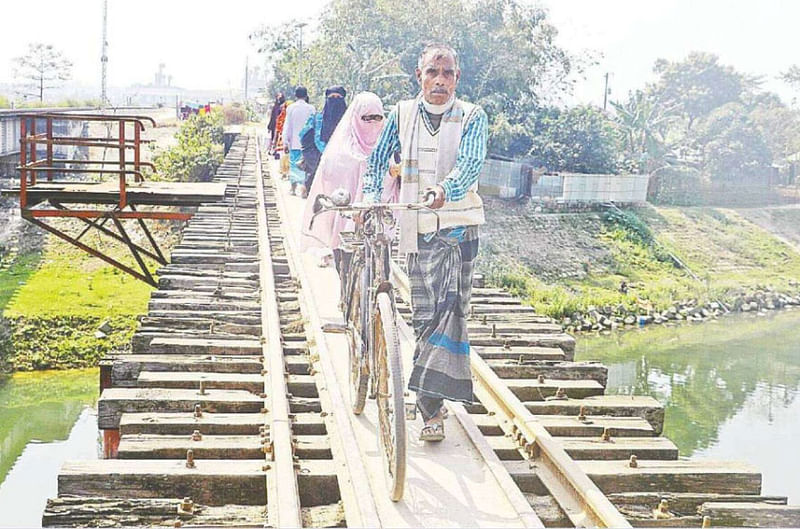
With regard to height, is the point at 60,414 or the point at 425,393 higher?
the point at 425,393

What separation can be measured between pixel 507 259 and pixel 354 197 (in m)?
22.4

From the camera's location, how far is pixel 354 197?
293 inches

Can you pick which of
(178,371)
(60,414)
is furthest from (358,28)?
(178,371)

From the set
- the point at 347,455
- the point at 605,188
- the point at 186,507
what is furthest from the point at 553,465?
the point at 605,188

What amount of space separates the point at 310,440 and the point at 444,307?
0.83m

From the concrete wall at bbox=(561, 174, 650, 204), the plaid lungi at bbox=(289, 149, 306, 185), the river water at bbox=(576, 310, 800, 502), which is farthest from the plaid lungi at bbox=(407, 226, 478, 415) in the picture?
the concrete wall at bbox=(561, 174, 650, 204)

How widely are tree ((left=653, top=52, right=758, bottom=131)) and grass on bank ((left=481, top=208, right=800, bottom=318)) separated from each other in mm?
12212

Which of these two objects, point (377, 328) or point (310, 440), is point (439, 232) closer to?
point (377, 328)

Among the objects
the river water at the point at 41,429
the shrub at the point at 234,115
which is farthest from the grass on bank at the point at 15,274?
the shrub at the point at 234,115

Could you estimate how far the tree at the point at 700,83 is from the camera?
5041 cm

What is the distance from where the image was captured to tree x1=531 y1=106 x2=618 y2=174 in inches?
1348

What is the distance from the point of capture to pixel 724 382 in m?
21.1

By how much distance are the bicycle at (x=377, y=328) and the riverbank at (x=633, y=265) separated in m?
20.2

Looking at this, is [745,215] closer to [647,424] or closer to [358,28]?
[358,28]
